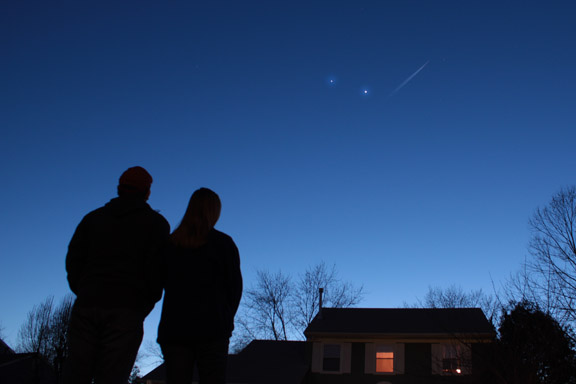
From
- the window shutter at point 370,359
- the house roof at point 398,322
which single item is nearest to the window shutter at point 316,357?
the house roof at point 398,322

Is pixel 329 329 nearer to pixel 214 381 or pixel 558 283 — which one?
pixel 558 283

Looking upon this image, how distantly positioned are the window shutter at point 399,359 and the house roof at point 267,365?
3574 millimetres

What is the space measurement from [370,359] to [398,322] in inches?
87.0

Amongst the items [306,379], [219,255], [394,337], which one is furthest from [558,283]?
[219,255]

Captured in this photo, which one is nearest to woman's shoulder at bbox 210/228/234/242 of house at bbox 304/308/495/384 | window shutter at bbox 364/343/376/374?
house at bbox 304/308/495/384

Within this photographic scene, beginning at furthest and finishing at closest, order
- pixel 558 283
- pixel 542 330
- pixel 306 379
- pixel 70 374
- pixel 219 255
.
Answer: pixel 306 379
pixel 558 283
pixel 542 330
pixel 219 255
pixel 70 374

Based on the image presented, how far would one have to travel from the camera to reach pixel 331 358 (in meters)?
20.3

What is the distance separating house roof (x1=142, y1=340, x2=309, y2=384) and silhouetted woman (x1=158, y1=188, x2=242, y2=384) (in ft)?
56.1

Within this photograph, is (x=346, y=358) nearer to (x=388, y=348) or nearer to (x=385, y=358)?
(x=385, y=358)

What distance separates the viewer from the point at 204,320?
9.32ft

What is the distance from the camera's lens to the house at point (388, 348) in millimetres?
19203

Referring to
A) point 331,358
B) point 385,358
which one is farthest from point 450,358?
point 331,358

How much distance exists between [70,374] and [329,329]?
18752 mm

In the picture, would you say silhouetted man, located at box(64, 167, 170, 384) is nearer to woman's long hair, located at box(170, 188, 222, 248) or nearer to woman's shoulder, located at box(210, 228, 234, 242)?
woman's long hair, located at box(170, 188, 222, 248)
